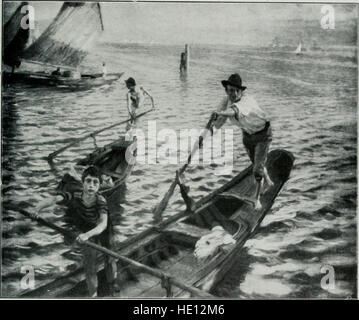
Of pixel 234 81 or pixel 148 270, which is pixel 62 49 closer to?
pixel 234 81

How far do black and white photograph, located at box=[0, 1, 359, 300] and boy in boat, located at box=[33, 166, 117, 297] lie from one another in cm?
2

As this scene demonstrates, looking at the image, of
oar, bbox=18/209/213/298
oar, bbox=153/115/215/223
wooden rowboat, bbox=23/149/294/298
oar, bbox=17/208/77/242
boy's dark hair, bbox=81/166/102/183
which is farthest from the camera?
oar, bbox=153/115/215/223

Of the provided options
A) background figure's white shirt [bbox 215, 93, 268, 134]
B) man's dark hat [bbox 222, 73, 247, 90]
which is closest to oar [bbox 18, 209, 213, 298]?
background figure's white shirt [bbox 215, 93, 268, 134]

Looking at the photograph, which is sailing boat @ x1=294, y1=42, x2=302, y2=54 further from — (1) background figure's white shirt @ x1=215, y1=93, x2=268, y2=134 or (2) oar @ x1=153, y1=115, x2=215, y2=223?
(2) oar @ x1=153, y1=115, x2=215, y2=223

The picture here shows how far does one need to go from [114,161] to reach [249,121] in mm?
1225

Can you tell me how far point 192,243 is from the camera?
13.8ft

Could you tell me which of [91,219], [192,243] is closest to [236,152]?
[192,243]

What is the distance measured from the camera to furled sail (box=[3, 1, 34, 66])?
438 cm

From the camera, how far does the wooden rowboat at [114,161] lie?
4.35 m

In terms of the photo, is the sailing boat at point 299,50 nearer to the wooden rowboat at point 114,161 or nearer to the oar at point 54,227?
the wooden rowboat at point 114,161

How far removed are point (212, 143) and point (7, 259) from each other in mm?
1989

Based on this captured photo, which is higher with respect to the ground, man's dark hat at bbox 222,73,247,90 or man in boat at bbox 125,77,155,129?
man's dark hat at bbox 222,73,247,90

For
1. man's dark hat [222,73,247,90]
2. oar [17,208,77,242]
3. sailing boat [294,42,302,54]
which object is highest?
sailing boat [294,42,302,54]

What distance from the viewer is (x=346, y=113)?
4422mm
